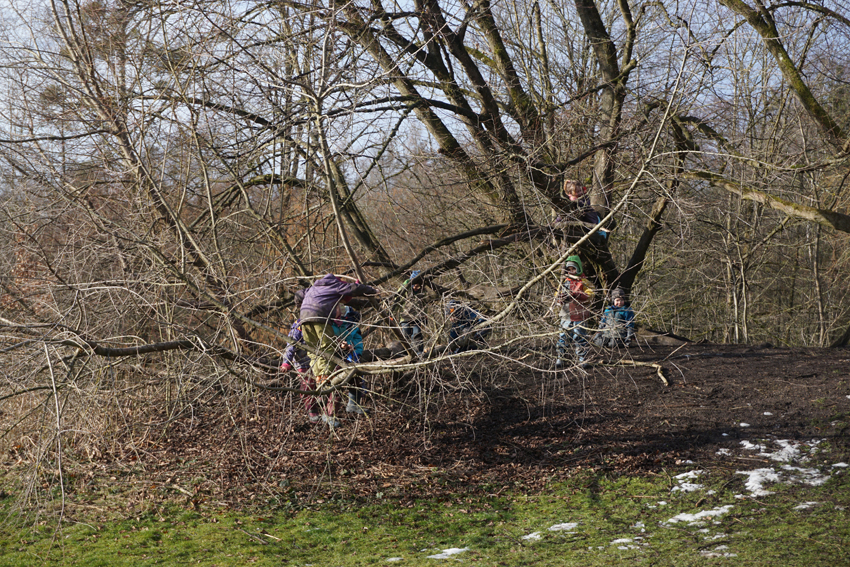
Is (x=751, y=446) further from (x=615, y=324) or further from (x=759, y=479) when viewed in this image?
(x=615, y=324)

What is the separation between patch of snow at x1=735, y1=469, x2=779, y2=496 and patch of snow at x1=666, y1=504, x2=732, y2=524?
0.34m

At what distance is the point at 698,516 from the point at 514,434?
2.19 m

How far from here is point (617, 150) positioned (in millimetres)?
7211

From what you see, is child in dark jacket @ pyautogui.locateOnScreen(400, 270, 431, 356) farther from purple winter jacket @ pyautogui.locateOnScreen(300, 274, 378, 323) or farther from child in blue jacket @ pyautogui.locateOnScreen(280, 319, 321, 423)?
child in blue jacket @ pyautogui.locateOnScreen(280, 319, 321, 423)

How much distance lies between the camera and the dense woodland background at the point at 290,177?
203 inches

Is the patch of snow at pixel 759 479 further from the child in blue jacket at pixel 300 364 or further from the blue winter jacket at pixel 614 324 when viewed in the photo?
the child in blue jacket at pixel 300 364

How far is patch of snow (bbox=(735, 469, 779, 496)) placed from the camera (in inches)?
194

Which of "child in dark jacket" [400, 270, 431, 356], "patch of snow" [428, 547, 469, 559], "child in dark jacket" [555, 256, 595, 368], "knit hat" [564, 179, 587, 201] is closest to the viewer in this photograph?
"patch of snow" [428, 547, 469, 559]

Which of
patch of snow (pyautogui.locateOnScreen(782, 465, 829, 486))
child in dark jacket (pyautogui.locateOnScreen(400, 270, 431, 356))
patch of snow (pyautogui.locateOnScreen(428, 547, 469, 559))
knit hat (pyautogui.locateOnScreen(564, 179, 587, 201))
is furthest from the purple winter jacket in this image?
patch of snow (pyautogui.locateOnScreen(782, 465, 829, 486))

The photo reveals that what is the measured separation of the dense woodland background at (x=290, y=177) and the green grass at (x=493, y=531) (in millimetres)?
842

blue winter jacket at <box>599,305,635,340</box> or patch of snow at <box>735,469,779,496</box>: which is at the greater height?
blue winter jacket at <box>599,305,635,340</box>

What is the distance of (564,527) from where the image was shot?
15.4ft

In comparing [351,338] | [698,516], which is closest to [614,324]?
[698,516]

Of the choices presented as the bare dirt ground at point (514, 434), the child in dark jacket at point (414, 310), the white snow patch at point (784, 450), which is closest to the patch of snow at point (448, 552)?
the bare dirt ground at point (514, 434)
